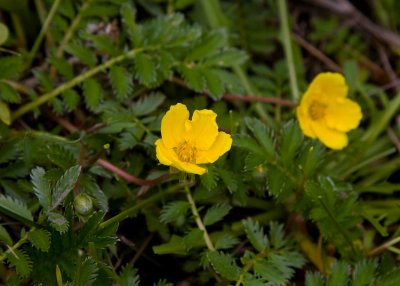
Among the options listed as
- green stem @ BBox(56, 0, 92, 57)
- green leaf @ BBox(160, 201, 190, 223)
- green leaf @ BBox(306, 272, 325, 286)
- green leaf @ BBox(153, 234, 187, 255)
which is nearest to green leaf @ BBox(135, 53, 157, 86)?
green stem @ BBox(56, 0, 92, 57)

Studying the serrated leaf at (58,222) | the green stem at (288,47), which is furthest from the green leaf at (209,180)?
the green stem at (288,47)

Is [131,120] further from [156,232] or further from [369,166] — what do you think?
[369,166]

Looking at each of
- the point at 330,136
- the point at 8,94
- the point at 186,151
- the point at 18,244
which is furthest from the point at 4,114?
the point at 330,136

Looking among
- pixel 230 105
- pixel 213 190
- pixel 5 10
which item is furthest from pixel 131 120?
pixel 5 10

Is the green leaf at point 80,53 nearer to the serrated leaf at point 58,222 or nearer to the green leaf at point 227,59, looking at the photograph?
the green leaf at point 227,59

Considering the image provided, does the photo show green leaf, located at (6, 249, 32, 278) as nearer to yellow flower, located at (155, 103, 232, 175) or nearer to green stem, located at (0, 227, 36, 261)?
green stem, located at (0, 227, 36, 261)

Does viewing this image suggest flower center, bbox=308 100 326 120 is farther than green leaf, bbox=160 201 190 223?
Yes
